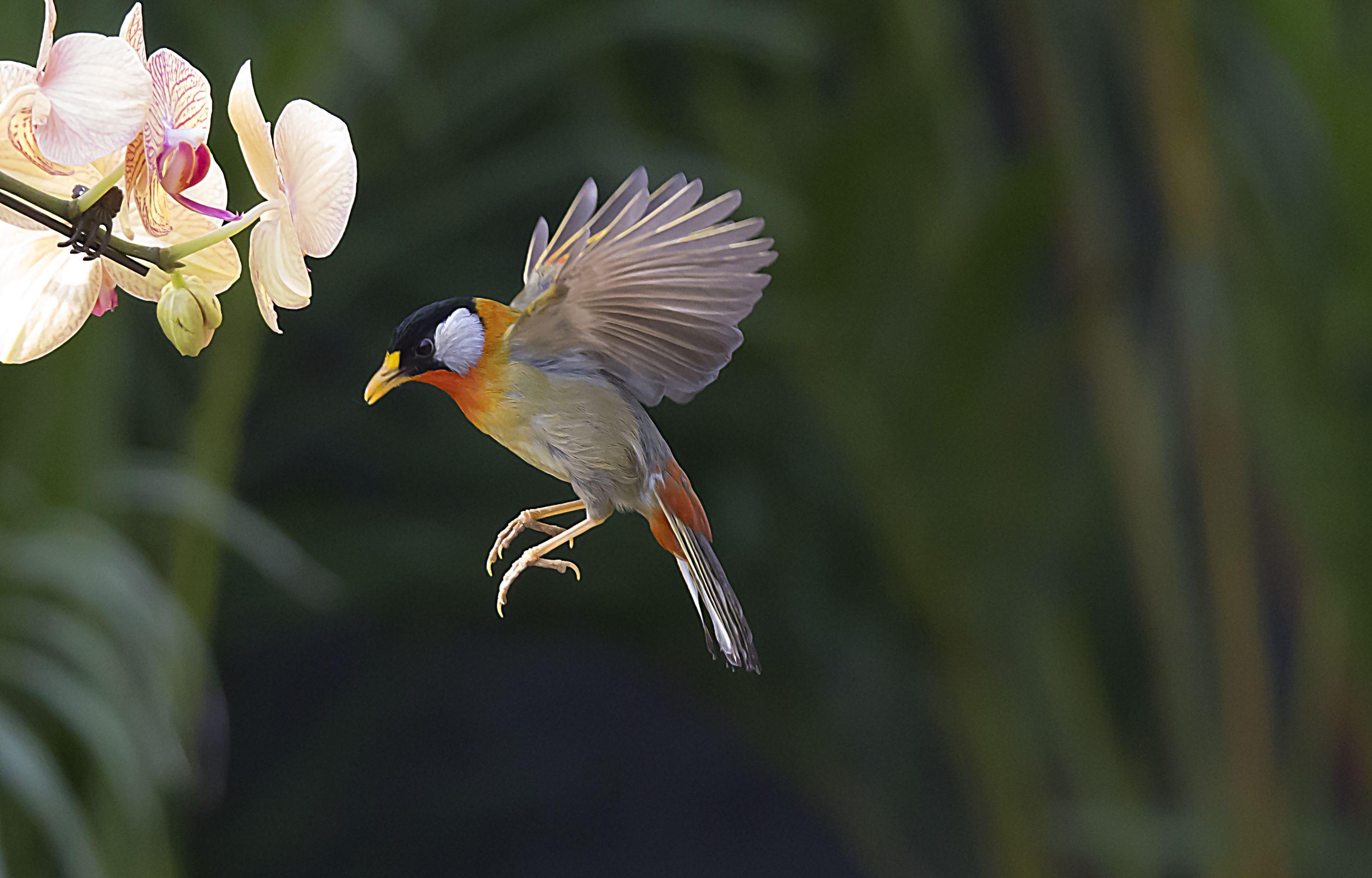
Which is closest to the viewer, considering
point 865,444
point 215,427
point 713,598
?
point 713,598

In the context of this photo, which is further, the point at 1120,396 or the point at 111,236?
the point at 1120,396

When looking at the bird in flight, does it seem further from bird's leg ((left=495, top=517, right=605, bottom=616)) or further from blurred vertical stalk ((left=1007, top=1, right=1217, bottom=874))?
blurred vertical stalk ((left=1007, top=1, right=1217, bottom=874))

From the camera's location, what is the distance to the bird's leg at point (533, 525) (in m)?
0.07

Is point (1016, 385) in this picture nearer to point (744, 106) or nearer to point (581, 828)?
point (744, 106)

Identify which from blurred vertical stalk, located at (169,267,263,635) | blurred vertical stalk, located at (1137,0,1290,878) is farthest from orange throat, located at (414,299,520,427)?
Result: blurred vertical stalk, located at (1137,0,1290,878)

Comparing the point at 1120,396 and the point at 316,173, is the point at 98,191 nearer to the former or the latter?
the point at 316,173

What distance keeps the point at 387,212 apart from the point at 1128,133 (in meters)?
0.59

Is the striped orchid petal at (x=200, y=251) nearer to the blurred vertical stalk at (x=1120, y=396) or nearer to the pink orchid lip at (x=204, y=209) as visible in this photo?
the pink orchid lip at (x=204, y=209)

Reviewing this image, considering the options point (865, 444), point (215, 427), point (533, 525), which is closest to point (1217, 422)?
point (865, 444)

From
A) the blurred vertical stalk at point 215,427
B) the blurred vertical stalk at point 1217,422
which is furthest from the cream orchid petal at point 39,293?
the blurred vertical stalk at point 1217,422

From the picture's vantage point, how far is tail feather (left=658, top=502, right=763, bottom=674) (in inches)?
2.2

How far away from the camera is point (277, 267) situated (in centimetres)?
6

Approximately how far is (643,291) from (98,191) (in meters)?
0.03

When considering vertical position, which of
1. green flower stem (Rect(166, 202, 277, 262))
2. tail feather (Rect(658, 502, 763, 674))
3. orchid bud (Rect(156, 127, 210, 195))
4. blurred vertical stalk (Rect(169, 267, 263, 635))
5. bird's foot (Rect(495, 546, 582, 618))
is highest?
blurred vertical stalk (Rect(169, 267, 263, 635))
